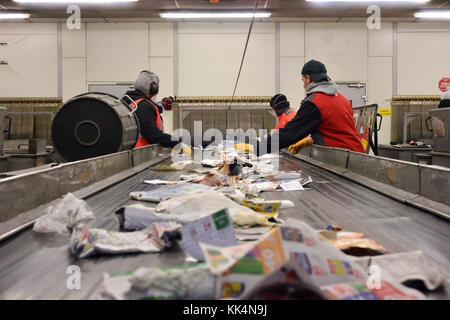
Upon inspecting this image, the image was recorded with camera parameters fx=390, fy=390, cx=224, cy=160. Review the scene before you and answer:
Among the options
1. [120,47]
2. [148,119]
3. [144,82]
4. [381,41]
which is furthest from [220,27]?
[148,119]

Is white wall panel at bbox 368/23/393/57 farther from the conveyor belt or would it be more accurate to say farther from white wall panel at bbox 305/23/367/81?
the conveyor belt

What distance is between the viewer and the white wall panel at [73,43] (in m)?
8.73

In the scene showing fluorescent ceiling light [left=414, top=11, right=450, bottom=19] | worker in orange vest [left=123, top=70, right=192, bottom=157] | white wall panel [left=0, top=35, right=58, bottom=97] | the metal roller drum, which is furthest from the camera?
white wall panel [left=0, top=35, right=58, bottom=97]

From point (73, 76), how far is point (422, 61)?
25.8ft

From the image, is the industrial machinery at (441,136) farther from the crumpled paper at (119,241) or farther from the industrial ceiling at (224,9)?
the crumpled paper at (119,241)

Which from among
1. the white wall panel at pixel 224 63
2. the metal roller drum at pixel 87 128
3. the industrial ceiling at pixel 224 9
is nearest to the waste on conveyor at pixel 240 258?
the metal roller drum at pixel 87 128

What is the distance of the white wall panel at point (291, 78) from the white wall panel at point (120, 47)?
3085 millimetres

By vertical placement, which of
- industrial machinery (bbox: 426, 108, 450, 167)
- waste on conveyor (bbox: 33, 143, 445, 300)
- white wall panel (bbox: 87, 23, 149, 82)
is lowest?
waste on conveyor (bbox: 33, 143, 445, 300)

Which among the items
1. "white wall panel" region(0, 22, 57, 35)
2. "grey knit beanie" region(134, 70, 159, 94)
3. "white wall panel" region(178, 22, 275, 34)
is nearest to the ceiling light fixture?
"white wall panel" region(178, 22, 275, 34)

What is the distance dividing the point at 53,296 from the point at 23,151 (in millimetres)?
5674

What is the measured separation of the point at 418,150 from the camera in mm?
6844

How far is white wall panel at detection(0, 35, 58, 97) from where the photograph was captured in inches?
343

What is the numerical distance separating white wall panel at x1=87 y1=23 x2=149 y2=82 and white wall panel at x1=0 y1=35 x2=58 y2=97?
863 millimetres

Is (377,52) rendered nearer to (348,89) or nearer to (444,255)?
(348,89)
